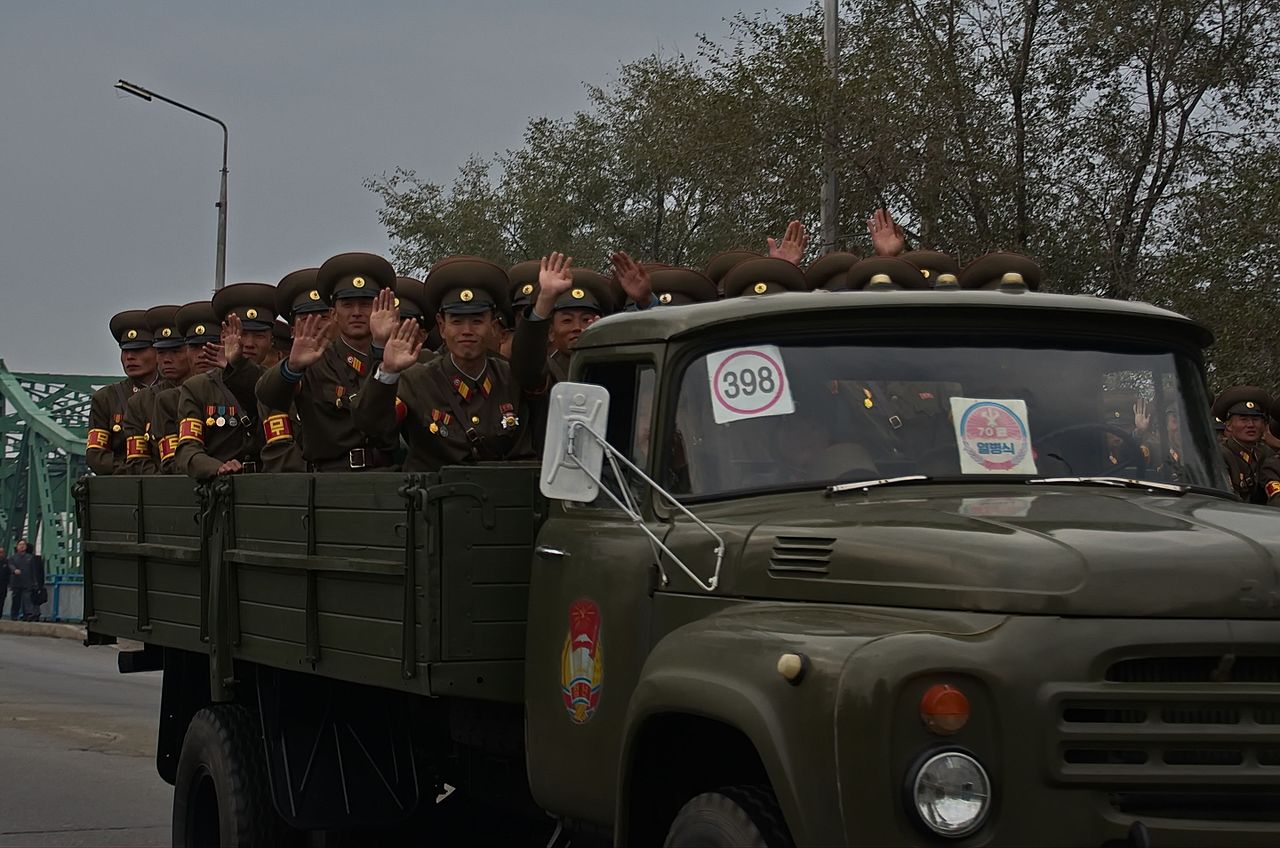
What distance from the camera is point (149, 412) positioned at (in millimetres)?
10984

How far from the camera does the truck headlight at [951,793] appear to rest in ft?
13.7

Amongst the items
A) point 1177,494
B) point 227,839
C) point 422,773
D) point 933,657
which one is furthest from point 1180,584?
point 227,839

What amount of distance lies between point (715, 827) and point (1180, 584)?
1.18 meters

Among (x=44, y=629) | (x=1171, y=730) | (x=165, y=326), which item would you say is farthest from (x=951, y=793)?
(x=44, y=629)

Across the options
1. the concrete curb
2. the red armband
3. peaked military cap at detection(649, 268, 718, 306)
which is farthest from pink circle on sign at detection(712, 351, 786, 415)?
the concrete curb

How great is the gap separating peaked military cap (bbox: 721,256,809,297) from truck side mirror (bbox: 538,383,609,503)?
296 centimetres

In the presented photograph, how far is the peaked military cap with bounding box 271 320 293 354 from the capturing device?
1076 cm

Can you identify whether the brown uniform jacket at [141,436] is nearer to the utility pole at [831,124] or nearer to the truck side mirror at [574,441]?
the truck side mirror at [574,441]

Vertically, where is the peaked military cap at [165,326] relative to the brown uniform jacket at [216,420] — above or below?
above

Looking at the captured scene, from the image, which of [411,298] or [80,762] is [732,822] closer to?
[411,298]

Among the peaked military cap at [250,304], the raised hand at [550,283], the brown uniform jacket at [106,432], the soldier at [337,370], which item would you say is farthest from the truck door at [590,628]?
the brown uniform jacket at [106,432]

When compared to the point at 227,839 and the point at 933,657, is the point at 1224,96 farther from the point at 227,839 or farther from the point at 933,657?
the point at 933,657

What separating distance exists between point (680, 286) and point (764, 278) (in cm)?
80

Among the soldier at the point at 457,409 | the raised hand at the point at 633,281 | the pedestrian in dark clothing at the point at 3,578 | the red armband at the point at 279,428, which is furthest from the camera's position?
the pedestrian in dark clothing at the point at 3,578
